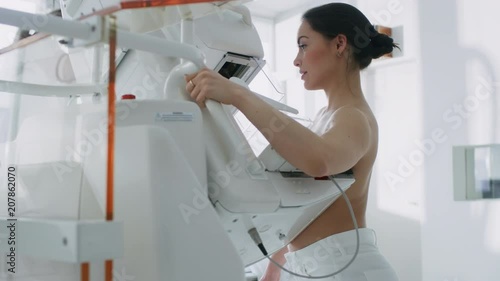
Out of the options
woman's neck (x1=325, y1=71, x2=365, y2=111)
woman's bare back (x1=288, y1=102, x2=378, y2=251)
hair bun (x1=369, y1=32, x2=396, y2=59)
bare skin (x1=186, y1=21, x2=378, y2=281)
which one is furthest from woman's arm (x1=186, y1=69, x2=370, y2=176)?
hair bun (x1=369, y1=32, x2=396, y2=59)

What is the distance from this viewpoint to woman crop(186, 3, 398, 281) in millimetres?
1062

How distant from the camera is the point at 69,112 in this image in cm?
100

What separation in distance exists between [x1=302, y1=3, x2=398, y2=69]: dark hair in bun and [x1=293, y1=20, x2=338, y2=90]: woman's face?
0.02 metres

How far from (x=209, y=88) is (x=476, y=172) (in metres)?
2.20

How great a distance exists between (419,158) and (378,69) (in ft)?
2.26

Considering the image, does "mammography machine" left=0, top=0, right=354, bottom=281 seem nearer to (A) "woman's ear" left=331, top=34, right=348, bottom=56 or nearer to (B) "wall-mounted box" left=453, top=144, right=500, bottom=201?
(A) "woman's ear" left=331, top=34, right=348, bottom=56

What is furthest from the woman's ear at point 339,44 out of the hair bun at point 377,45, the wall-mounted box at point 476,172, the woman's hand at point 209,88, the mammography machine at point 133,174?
the wall-mounted box at point 476,172

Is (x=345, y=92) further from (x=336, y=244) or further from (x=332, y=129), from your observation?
(x=336, y=244)

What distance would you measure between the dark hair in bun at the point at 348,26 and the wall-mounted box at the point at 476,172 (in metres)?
1.46

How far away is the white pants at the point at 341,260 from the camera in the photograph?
135cm

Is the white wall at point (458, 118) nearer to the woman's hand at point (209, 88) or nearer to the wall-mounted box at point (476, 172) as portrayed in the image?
the wall-mounted box at point (476, 172)

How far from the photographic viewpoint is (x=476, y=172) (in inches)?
110

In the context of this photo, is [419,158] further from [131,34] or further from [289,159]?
[131,34]

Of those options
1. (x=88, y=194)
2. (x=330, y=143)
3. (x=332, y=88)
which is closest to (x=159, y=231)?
(x=88, y=194)
